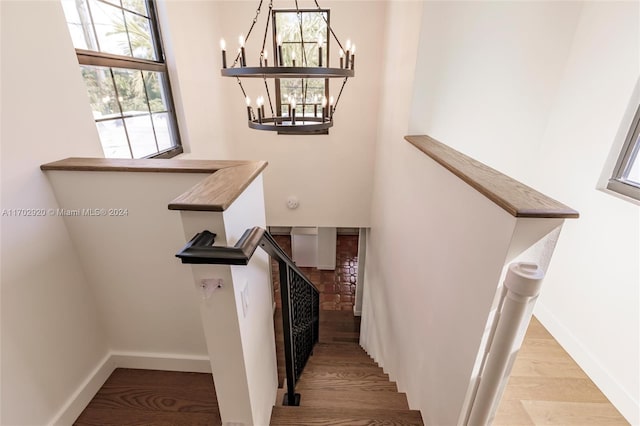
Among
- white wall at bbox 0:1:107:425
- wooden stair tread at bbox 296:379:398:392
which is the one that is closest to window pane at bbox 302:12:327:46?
white wall at bbox 0:1:107:425

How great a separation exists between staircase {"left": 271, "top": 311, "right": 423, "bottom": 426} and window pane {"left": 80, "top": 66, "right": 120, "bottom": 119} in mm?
2234

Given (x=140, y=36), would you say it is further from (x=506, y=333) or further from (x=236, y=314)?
(x=506, y=333)

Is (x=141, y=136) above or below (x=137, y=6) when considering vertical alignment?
below

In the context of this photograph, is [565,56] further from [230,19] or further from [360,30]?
[230,19]

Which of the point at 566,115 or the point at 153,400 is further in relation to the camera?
the point at 566,115

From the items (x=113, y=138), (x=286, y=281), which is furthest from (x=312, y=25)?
(x=286, y=281)

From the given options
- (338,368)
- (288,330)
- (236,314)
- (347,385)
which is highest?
(236,314)

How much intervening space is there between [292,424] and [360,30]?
357 centimetres

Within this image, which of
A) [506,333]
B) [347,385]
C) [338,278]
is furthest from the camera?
[338,278]

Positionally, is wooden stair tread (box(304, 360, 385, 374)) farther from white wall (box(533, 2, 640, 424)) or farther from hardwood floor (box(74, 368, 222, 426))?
white wall (box(533, 2, 640, 424))

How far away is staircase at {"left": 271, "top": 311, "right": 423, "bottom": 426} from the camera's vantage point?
161 cm

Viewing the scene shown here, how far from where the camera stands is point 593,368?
6.20 feet

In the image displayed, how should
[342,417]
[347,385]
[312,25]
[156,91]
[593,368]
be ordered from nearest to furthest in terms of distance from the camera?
[342,417], [593,368], [347,385], [156,91], [312,25]

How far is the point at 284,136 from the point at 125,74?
6.02ft
